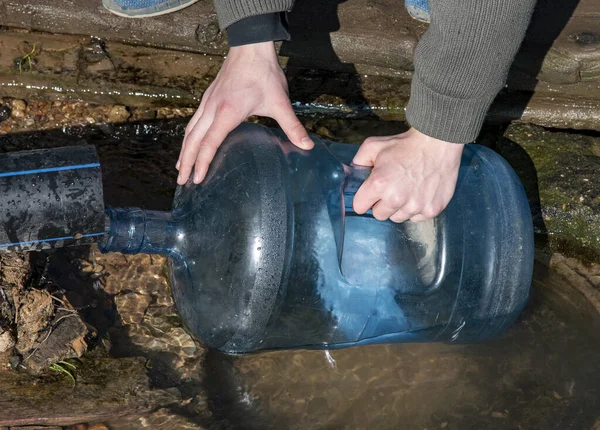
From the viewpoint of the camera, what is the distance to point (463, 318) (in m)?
2.50

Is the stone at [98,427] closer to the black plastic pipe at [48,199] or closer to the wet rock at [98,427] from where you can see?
the wet rock at [98,427]

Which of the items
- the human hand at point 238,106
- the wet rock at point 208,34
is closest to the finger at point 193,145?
the human hand at point 238,106

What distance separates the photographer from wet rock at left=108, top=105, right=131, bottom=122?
10.2ft

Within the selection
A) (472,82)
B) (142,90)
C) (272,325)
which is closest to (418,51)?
(472,82)

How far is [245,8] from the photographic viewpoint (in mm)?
2270

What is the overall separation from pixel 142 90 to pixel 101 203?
1.22m

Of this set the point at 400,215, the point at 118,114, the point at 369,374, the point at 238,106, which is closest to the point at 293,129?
the point at 238,106

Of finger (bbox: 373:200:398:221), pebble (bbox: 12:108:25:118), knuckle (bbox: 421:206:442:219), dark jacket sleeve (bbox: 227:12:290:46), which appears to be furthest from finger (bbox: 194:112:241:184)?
pebble (bbox: 12:108:25:118)

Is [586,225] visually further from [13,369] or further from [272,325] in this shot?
[13,369]

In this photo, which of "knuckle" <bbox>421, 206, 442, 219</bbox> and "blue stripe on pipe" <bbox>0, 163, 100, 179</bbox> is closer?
"blue stripe on pipe" <bbox>0, 163, 100, 179</bbox>

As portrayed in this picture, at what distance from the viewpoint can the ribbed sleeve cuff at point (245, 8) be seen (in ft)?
7.45

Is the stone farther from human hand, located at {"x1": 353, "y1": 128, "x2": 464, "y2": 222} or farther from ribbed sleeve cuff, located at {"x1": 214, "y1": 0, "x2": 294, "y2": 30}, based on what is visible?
ribbed sleeve cuff, located at {"x1": 214, "y1": 0, "x2": 294, "y2": 30}

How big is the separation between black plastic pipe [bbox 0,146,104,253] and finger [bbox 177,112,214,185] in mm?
311

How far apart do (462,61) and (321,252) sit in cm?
69
